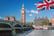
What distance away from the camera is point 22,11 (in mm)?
1260

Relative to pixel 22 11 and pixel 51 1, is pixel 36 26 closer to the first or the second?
pixel 22 11

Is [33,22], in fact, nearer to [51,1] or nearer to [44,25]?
[44,25]

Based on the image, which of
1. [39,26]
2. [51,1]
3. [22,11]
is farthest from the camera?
[39,26]

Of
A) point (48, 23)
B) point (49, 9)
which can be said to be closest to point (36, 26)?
point (48, 23)

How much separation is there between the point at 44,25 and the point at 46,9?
17.0 inches

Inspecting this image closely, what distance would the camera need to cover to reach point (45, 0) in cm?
96

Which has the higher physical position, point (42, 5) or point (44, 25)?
point (42, 5)

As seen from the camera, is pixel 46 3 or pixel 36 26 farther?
pixel 36 26

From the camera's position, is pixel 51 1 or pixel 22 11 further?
pixel 22 11

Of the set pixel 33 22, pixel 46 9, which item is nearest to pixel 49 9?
pixel 46 9

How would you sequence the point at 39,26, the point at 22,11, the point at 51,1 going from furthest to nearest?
1. the point at 39,26
2. the point at 22,11
3. the point at 51,1

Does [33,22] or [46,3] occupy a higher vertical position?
[46,3]

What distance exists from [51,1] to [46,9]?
86 millimetres

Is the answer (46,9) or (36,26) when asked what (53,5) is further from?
(36,26)
